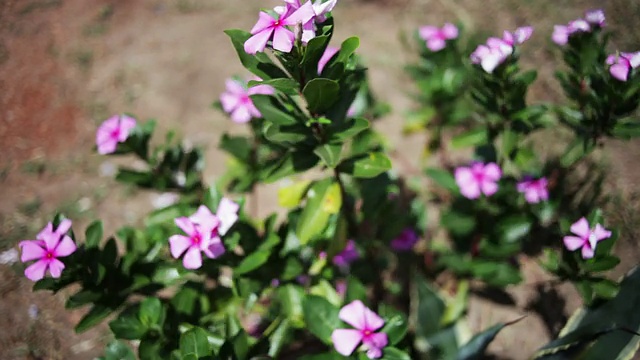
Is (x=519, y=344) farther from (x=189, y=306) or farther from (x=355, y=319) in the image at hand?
(x=189, y=306)

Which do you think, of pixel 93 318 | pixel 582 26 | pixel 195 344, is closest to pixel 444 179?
pixel 582 26

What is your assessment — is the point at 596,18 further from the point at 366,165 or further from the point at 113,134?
the point at 113,134

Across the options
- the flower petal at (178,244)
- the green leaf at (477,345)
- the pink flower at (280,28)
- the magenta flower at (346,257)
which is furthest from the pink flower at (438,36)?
the flower petal at (178,244)

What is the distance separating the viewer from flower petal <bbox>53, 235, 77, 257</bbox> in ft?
4.99

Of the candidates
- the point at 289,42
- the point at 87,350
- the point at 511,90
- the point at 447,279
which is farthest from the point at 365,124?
the point at 87,350

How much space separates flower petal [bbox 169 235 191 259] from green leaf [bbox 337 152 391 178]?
60 centimetres

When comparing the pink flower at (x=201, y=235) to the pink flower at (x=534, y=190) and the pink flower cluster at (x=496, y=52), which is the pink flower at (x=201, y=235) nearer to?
the pink flower cluster at (x=496, y=52)

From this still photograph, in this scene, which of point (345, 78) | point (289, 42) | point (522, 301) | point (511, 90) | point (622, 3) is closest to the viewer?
point (289, 42)

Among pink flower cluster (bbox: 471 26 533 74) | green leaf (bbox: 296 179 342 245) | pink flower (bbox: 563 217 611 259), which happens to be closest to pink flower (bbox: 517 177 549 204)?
pink flower (bbox: 563 217 611 259)

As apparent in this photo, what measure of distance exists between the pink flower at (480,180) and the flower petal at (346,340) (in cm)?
91

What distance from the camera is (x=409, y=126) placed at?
2994mm

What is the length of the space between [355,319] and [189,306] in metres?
0.69

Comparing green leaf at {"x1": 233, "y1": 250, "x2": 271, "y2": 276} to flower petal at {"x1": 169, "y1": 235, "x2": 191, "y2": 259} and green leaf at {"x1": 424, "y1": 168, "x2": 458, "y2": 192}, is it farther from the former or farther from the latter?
green leaf at {"x1": 424, "y1": 168, "x2": 458, "y2": 192}

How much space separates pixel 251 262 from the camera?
69.6 inches
